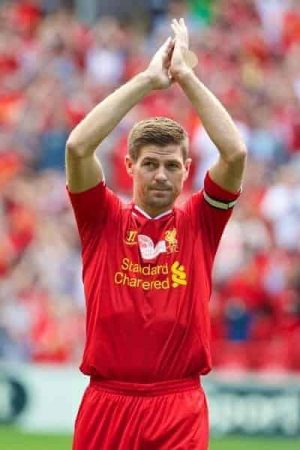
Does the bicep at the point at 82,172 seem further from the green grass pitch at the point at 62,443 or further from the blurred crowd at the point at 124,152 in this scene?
the blurred crowd at the point at 124,152

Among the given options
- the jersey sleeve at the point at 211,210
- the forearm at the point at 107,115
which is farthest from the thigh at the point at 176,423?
the forearm at the point at 107,115

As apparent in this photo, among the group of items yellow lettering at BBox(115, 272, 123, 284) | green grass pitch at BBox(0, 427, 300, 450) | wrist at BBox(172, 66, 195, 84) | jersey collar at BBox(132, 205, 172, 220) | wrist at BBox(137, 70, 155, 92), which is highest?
wrist at BBox(172, 66, 195, 84)

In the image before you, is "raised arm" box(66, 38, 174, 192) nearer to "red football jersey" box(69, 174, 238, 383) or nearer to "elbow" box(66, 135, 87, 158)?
"elbow" box(66, 135, 87, 158)

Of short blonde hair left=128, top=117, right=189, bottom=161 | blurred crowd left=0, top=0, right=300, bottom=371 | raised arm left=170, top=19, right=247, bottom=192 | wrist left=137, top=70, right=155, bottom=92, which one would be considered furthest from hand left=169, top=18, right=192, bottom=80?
blurred crowd left=0, top=0, right=300, bottom=371

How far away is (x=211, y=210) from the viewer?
23.3 ft

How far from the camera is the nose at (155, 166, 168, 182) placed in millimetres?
6941

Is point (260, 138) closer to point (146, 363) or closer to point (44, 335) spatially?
point (44, 335)

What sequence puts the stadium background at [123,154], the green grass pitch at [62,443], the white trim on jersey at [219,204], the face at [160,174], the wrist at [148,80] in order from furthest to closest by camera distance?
the stadium background at [123,154], the green grass pitch at [62,443], the white trim on jersey at [219,204], the face at [160,174], the wrist at [148,80]

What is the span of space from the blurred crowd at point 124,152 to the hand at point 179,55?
24.3 feet

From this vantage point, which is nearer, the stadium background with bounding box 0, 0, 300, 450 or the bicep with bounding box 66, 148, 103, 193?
the bicep with bounding box 66, 148, 103, 193

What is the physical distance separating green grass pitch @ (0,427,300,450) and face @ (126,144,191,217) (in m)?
6.76

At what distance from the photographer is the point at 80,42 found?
59.9 feet

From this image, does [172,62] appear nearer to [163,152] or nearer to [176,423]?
[163,152]

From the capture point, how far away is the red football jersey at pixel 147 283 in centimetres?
691
